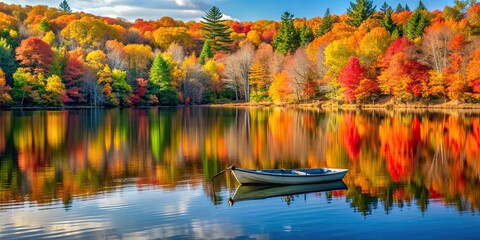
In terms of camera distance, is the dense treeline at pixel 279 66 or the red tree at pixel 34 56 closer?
the dense treeline at pixel 279 66

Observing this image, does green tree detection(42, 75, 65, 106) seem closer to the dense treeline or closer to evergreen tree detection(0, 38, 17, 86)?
the dense treeline

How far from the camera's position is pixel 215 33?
132875 millimetres

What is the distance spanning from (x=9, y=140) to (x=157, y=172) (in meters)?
16.9

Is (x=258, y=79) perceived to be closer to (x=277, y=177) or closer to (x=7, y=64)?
(x=7, y=64)

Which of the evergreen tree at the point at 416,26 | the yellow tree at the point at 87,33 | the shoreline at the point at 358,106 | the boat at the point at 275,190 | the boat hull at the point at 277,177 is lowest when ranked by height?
the boat at the point at 275,190

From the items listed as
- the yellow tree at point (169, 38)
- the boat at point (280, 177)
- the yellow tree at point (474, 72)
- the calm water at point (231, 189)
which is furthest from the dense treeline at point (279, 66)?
the boat at point (280, 177)

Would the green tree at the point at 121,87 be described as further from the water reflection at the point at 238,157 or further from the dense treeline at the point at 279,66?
the water reflection at the point at 238,157

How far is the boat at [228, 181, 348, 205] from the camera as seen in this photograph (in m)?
17.4

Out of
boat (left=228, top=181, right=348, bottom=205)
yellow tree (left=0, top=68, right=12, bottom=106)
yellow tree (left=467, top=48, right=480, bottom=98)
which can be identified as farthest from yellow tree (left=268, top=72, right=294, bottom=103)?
boat (left=228, top=181, right=348, bottom=205)

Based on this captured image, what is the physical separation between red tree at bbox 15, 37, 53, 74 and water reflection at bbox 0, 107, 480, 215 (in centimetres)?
4102

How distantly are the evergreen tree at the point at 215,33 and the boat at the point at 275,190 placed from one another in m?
113

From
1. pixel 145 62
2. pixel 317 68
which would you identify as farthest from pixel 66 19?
pixel 317 68

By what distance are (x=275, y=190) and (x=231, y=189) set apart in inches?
66.5

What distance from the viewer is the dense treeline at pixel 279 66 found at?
221 feet
